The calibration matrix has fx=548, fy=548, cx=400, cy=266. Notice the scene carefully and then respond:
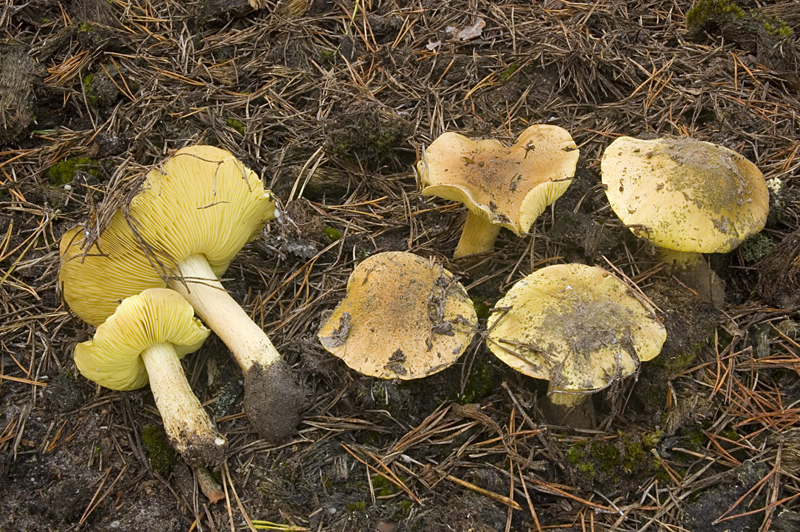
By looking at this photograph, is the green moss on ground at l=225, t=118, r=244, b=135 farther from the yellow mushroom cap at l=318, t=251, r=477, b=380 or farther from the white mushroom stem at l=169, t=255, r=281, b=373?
the yellow mushroom cap at l=318, t=251, r=477, b=380

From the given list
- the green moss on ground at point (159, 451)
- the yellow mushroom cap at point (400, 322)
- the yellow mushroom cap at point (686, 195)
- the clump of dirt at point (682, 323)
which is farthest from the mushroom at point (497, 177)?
the green moss on ground at point (159, 451)

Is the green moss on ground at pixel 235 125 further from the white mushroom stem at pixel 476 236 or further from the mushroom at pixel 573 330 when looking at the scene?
the mushroom at pixel 573 330

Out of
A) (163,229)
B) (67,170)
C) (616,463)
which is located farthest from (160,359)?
(616,463)

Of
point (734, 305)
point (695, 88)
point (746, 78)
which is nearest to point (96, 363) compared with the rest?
point (734, 305)

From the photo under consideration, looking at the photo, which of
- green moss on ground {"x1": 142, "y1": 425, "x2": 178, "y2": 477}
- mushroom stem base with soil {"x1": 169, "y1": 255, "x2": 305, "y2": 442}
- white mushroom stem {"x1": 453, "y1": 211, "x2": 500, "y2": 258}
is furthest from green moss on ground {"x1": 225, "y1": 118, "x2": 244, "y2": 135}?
green moss on ground {"x1": 142, "y1": 425, "x2": 178, "y2": 477}

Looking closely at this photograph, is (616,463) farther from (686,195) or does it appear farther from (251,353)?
(251,353)

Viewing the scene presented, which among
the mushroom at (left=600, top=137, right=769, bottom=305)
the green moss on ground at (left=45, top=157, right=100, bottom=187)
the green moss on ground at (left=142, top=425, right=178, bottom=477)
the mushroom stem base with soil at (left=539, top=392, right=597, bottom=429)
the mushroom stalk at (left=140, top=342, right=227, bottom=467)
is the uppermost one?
the green moss on ground at (left=45, top=157, right=100, bottom=187)

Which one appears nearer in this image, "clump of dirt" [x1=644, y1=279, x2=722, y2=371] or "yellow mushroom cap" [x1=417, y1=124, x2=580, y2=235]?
"clump of dirt" [x1=644, y1=279, x2=722, y2=371]
